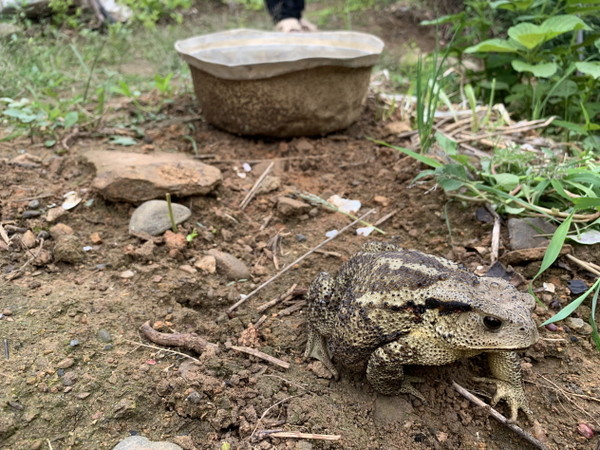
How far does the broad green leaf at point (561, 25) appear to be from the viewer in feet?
11.2

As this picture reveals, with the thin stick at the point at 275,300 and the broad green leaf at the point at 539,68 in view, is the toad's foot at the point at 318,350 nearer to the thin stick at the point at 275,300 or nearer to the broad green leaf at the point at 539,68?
the thin stick at the point at 275,300

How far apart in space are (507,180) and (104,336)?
2240mm

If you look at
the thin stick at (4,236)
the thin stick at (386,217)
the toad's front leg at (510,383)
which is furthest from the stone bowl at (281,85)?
the toad's front leg at (510,383)

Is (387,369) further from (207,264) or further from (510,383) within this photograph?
(207,264)

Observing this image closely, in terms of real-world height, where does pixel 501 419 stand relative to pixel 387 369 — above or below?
below

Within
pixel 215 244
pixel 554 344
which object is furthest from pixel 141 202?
pixel 554 344

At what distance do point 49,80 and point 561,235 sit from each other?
175 inches

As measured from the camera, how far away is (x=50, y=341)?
A: 2156mm

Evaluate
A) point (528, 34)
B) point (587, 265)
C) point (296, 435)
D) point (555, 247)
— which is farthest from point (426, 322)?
point (528, 34)

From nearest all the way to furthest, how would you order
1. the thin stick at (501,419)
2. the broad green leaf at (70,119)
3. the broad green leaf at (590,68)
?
the thin stick at (501,419), the broad green leaf at (590,68), the broad green leaf at (70,119)

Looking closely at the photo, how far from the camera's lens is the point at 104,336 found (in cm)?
222

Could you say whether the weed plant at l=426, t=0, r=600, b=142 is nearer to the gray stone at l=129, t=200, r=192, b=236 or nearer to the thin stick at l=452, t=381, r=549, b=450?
the thin stick at l=452, t=381, r=549, b=450

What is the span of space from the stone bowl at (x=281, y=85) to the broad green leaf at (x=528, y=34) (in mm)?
998

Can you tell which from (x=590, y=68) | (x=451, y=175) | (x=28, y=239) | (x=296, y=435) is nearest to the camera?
(x=296, y=435)
